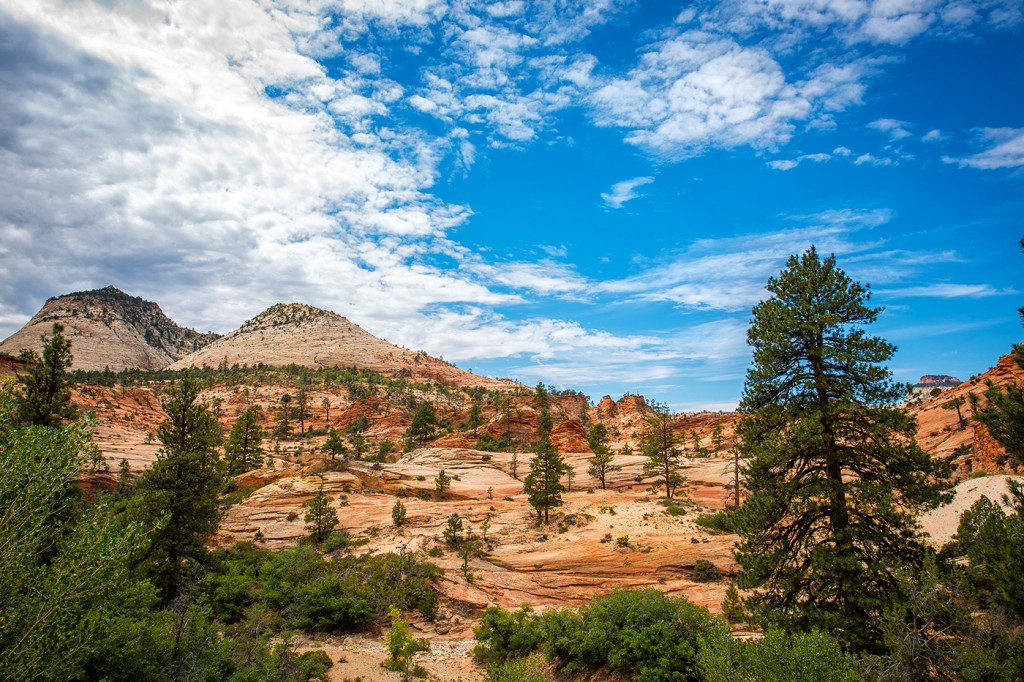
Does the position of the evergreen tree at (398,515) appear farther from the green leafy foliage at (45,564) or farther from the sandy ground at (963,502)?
the sandy ground at (963,502)

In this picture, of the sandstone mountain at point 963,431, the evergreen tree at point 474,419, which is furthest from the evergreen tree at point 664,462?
the evergreen tree at point 474,419

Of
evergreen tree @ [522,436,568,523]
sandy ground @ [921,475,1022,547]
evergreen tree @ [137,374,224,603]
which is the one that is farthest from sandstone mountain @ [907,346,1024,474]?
evergreen tree @ [137,374,224,603]

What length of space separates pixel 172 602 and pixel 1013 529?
28.4m

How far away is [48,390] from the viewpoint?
21094 mm

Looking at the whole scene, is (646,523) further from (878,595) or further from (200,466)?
(200,466)

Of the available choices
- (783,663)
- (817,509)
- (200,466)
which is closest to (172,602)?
(200,466)

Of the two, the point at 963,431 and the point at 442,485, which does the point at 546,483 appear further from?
the point at 963,431

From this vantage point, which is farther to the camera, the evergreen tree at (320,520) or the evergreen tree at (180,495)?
the evergreen tree at (320,520)

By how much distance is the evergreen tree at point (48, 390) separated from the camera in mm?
20303

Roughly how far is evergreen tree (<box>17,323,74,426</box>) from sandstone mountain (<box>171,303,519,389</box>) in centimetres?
12055

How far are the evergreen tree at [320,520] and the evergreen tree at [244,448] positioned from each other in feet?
56.4

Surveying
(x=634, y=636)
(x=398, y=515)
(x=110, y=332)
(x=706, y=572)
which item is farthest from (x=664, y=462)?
(x=110, y=332)

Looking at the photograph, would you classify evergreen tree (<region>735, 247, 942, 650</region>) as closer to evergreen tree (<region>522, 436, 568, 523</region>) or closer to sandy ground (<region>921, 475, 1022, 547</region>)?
sandy ground (<region>921, 475, 1022, 547</region>)

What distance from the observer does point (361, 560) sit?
3173cm
